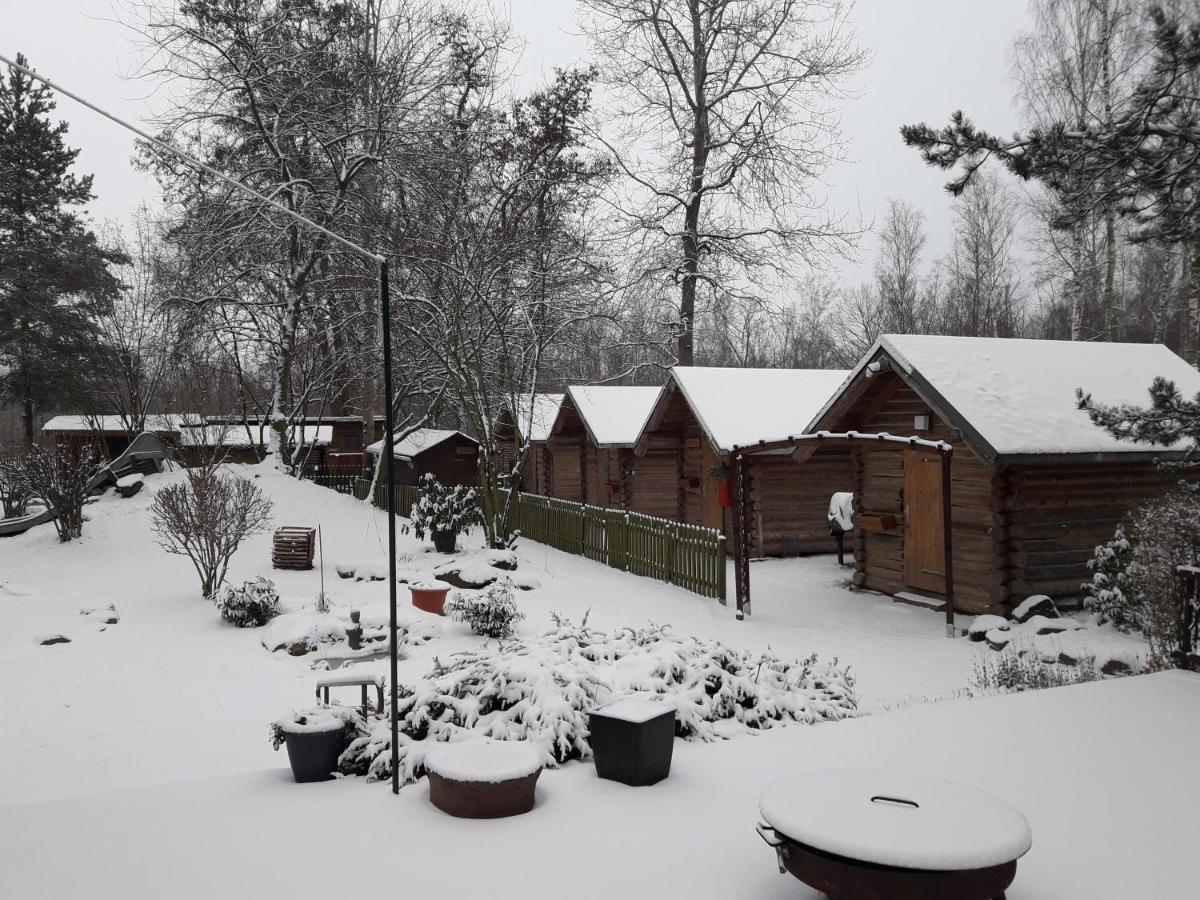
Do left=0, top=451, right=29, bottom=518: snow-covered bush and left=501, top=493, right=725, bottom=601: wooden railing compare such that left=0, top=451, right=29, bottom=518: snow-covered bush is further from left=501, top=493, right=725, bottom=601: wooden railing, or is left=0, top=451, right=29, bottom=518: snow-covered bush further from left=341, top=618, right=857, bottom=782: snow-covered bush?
left=341, top=618, right=857, bottom=782: snow-covered bush

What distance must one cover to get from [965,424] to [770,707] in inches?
239

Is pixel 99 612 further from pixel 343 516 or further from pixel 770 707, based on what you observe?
pixel 770 707

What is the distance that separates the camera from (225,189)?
74.6 ft

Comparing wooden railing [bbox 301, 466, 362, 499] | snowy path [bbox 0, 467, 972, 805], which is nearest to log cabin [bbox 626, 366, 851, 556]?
snowy path [bbox 0, 467, 972, 805]

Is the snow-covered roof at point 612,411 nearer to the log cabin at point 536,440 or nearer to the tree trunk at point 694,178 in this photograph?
the log cabin at point 536,440

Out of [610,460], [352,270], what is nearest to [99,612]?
[352,270]

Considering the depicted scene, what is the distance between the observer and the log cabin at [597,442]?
2277 centimetres

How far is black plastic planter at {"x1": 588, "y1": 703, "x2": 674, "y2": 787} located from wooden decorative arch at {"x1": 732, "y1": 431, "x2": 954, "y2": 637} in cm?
736

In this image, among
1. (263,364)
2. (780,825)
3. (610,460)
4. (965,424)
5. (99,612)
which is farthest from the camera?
(263,364)

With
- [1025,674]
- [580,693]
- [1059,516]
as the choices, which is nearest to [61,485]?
[580,693]

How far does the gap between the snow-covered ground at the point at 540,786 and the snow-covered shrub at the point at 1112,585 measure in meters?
1.85

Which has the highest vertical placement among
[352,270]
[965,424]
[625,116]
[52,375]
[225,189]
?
[625,116]

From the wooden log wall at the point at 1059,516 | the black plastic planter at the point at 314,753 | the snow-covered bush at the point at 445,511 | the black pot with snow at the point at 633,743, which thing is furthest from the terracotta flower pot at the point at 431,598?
the wooden log wall at the point at 1059,516

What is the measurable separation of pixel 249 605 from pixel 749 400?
37.8 ft
